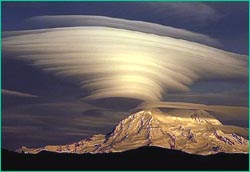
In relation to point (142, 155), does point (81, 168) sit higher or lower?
lower

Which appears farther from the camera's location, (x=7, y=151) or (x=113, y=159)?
(x=113, y=159)

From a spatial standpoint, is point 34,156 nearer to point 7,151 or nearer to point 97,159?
point 7,151

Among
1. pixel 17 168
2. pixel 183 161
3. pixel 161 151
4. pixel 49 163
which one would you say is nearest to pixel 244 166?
pixel 183 161

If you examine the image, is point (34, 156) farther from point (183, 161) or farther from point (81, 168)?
point (183, 161)

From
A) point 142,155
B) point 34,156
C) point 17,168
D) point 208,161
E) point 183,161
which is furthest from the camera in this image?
point 142,155

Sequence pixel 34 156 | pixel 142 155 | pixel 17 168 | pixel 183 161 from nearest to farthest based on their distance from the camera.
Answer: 1. pixel 17 168
2. pixel 34 156
3. pixel 183 161
4. pixel 142 155

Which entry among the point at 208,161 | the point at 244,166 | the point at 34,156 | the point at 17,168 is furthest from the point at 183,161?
the point at 17,168
